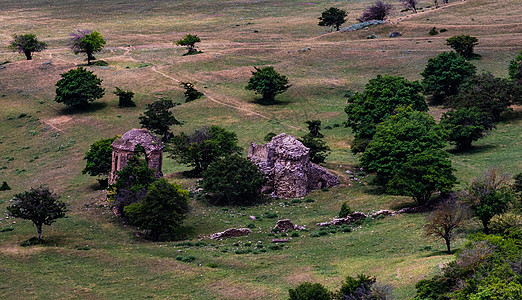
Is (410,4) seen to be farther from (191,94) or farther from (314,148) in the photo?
(314,148)

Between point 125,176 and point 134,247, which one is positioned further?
point 125,176

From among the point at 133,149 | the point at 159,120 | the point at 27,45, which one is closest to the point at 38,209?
the point at 133,149

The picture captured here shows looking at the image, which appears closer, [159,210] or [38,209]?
[38,209]

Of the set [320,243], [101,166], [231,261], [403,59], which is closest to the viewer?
[231,261]

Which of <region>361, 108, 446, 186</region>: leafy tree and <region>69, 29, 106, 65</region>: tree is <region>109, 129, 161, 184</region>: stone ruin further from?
<region>69, 29, 106, 65</region>: tree

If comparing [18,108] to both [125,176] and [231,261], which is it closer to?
[125,176]

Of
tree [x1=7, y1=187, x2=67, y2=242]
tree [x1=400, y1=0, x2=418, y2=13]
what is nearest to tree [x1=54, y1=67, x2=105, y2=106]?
tree [x1=7, y1=187, x2=67, y2=242]

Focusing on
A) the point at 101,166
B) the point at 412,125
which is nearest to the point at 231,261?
the point at 412,125
